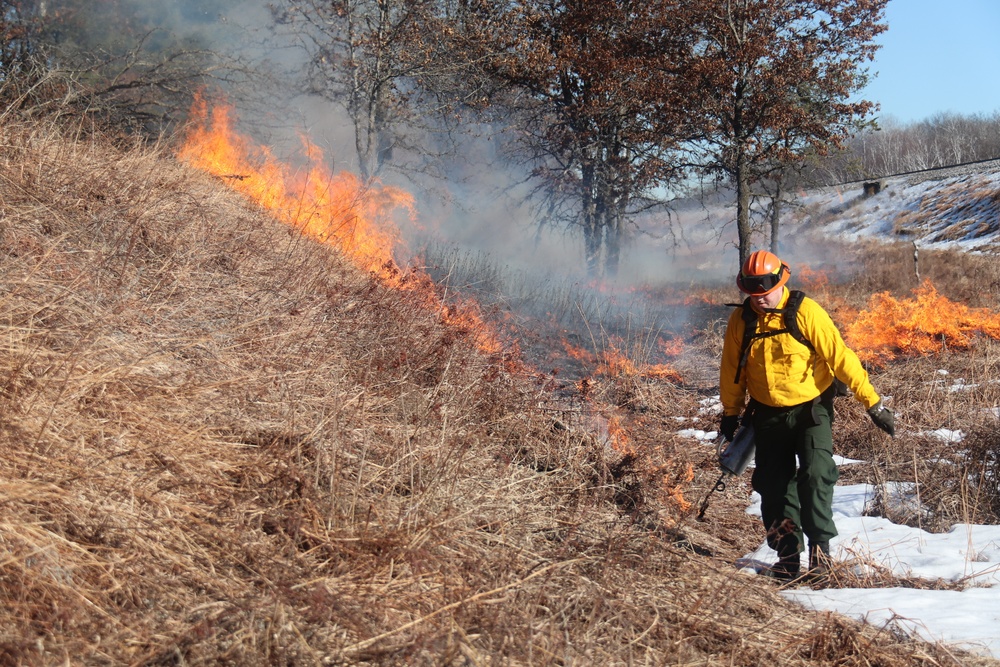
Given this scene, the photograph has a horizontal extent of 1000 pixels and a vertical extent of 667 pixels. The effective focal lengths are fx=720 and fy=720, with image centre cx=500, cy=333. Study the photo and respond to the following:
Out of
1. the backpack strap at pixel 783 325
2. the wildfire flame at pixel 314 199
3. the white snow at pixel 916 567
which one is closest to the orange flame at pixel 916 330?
the white snow at pixel 916 567

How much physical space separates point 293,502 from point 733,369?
2.79m

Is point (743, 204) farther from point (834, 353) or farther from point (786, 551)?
point (786, 551)

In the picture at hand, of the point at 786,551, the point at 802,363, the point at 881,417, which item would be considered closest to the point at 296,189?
the point at 802,363

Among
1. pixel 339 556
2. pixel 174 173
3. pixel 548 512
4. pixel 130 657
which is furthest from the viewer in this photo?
pixel 174 173

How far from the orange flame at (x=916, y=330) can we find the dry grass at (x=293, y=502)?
6220 mm

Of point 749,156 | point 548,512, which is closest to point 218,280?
point 548,512

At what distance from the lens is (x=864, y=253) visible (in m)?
28.3

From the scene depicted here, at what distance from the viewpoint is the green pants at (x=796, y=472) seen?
420 cm

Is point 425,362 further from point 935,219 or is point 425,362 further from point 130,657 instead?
point 935,219

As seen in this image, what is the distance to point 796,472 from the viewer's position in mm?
4410

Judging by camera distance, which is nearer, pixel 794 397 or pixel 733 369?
pixel 794 397

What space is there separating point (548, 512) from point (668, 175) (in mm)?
11939

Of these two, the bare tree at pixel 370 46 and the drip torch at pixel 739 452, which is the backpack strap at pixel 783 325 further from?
the bare tree at pixel 370 46

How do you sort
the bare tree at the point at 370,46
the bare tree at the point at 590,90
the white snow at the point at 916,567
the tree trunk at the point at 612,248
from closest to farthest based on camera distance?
the white snow at the point at 916,567, the bare tree at the point at 370,46, the bare tree at the point at 590,90, the tree trunk at the point at 612,248
